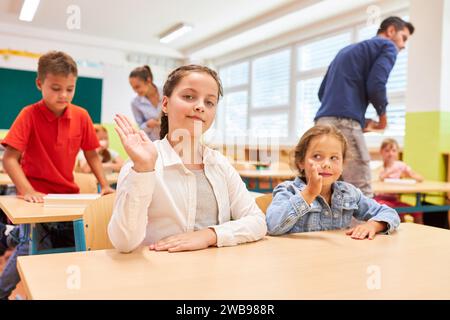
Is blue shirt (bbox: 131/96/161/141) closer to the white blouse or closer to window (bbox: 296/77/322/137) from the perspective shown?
the white blouse

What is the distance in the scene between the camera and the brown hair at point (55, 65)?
2.01 metres

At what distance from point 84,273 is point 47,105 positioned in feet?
5.10

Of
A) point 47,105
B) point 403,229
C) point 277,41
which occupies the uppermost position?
point 277,41

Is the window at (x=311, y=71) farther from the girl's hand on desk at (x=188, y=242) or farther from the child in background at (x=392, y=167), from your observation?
the girl's hand on desk at (x=188, y=242)

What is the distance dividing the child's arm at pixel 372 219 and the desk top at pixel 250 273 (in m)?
0.12

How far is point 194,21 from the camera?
24.2 feet

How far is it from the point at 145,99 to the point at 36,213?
2.40 metres

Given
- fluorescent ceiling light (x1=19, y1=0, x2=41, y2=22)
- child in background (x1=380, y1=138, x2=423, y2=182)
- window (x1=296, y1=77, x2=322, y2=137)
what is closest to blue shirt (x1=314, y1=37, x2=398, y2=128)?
child in background (x1=380, y1=138, x2=423, y2=182)

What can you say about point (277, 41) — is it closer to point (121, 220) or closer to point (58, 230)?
point (58, 230)

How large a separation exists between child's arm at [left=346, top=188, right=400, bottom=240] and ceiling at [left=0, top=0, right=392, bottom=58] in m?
5.15

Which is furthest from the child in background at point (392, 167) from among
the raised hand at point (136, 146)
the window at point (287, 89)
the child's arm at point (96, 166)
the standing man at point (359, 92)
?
the raised hand at point (136, 146)

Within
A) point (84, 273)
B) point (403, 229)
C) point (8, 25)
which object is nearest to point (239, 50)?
point (8, 25)

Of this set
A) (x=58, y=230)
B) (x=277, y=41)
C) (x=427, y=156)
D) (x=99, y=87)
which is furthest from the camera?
(x=99, y=87)
